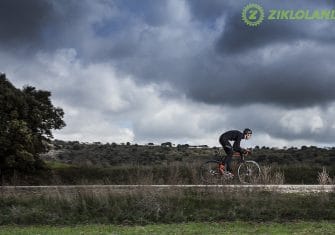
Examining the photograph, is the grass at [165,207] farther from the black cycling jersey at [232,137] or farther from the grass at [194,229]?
the black cycling jersey at [232,137]

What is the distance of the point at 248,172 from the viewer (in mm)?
23250

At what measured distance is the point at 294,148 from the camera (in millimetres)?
64688

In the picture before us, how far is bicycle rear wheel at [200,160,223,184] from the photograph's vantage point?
75.7 ft

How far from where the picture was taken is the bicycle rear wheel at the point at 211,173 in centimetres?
2308

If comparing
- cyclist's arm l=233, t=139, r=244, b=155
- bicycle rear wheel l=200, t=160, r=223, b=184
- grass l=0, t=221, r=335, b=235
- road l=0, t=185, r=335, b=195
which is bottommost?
grass l=0, t=221, r=335, b=235

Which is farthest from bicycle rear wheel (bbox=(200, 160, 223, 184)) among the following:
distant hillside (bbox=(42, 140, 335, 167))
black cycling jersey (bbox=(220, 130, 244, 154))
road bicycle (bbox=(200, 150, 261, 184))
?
distant hillside (bbox=(42, 140, 335, 167))

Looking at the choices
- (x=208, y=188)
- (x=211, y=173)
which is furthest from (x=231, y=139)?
(x=208, y=188)

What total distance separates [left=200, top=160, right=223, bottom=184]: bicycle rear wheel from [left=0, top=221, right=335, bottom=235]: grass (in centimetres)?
411

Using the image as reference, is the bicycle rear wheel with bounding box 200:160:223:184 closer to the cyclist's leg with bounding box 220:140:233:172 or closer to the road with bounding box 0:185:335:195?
the cyclist's leg with bounding box 220:140:233:172

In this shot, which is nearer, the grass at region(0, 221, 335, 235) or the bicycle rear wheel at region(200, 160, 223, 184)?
the grass at region(0, 221, 335, 235)

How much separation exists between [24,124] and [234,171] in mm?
16245

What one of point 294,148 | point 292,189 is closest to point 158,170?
point 292,189

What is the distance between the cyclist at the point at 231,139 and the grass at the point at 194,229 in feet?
14.5

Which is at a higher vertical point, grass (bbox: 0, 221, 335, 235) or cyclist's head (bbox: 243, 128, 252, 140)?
cyclist's head (bbox: 243, 128, 252, 140)
